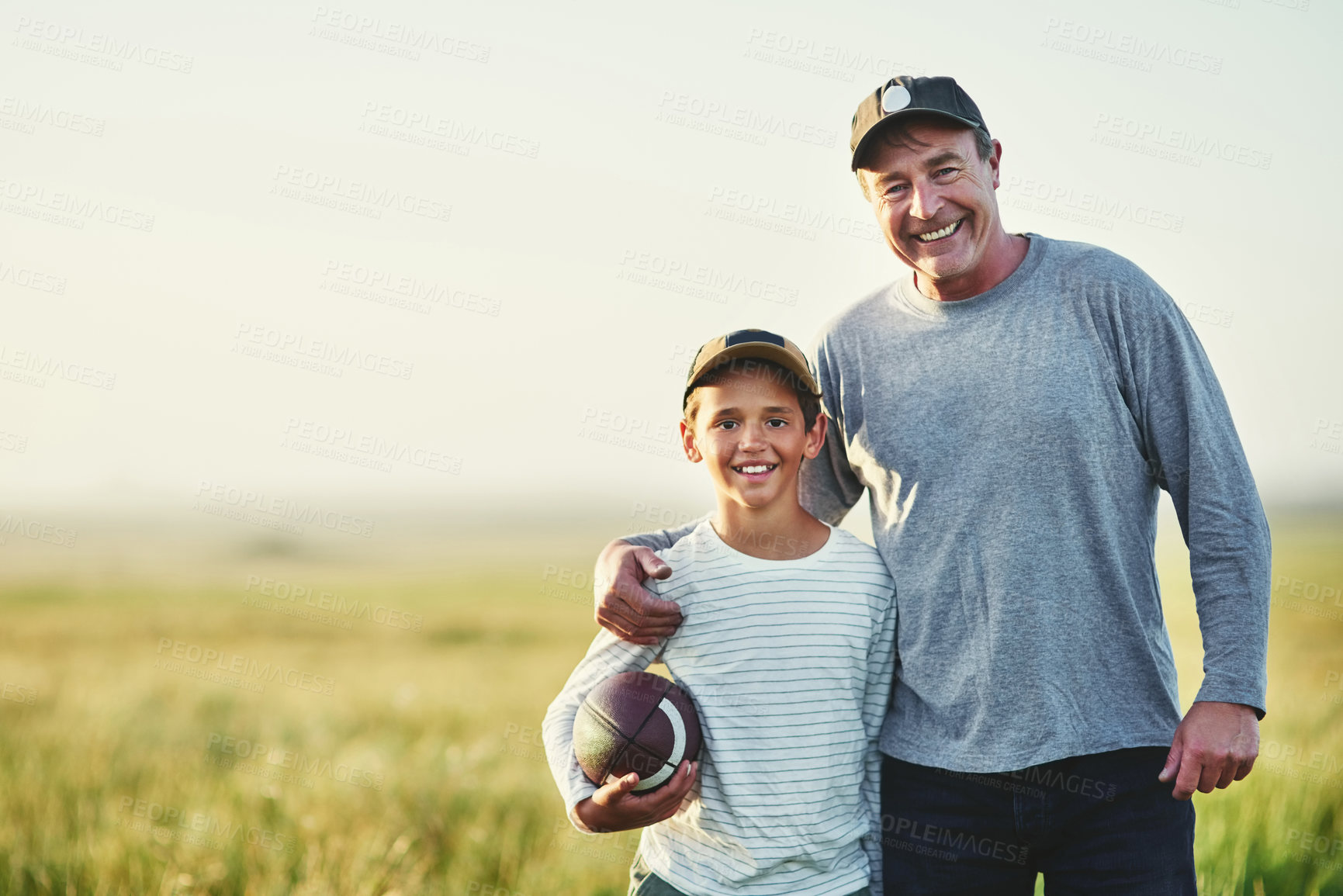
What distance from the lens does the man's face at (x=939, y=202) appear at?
11.0ft

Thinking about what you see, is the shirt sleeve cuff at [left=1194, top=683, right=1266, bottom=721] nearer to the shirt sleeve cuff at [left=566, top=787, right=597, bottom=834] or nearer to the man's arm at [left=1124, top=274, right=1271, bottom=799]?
the man's arm at [left=1124, top=274, right=1271, bottom=799]

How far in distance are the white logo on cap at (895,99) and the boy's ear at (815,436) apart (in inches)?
41.3

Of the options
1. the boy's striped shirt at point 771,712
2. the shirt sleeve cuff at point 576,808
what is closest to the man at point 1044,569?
the boy's striped shirt at point 771,712

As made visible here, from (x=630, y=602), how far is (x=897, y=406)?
1126mm

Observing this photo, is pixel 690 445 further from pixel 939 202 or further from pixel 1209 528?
pixel 1209 528

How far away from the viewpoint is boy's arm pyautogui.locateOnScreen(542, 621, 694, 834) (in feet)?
9.74

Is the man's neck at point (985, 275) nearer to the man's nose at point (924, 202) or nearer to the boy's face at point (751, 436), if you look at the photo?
the man's nose at point (924, 202)

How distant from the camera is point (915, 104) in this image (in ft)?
10.9

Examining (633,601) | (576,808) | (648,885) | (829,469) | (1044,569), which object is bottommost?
(648,885)

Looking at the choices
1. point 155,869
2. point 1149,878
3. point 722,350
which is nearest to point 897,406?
point 722,350

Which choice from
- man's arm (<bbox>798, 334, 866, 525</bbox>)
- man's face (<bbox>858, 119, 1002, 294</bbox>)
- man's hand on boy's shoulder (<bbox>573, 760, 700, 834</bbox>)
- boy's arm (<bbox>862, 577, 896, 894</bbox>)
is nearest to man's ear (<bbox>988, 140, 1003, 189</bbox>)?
man's face (<bbox>858, 119, 1002, 294</bbox>)

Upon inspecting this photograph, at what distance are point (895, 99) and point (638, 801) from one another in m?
2.39

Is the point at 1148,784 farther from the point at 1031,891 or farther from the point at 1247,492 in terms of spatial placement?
the point at 1247,492

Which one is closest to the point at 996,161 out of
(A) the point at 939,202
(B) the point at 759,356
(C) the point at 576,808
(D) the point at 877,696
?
(A) the point at 939,202
